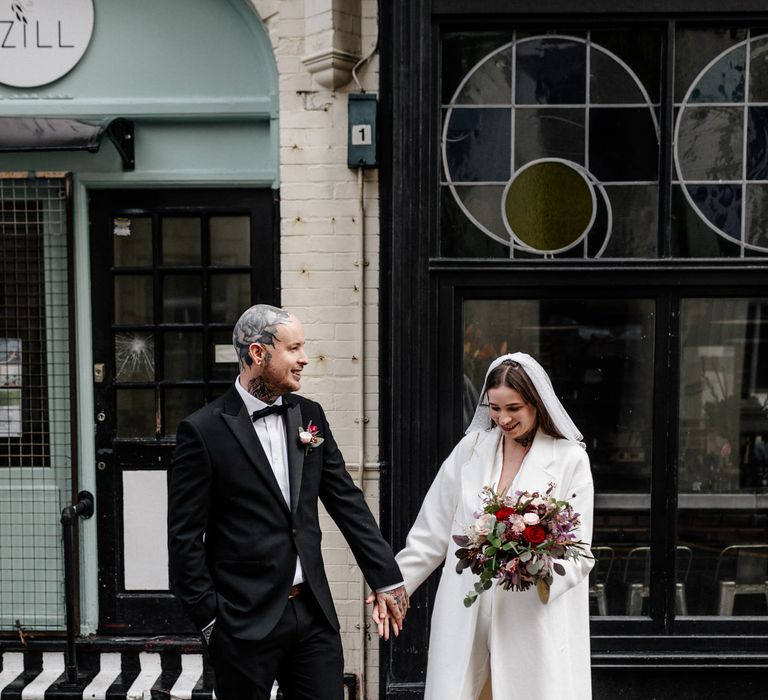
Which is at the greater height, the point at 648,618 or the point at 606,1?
the point at 606,1

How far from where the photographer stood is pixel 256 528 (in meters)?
3.11

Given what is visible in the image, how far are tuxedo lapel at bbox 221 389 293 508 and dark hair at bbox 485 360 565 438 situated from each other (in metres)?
0.90

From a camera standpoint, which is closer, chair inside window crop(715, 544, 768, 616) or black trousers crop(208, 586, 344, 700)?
black trousers crop(208, 586, 344, 700)

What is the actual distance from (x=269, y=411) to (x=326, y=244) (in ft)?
6.75

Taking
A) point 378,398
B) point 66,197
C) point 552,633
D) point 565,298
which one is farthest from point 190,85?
point 552,633

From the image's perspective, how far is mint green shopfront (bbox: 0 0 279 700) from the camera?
206 inches

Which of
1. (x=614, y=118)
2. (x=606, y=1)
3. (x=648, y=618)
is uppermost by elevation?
(x=606, y=1)

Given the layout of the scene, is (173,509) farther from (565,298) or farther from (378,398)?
(565,298)

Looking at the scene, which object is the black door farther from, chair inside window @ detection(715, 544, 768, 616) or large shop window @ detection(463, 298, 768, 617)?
chair inside window @ detection(715, 544, 768, 616)

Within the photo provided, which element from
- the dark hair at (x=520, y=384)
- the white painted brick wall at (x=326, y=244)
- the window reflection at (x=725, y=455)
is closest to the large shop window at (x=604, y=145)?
the window reflection at (x=725, y=455)

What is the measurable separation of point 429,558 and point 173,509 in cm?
109

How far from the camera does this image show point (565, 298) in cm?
493

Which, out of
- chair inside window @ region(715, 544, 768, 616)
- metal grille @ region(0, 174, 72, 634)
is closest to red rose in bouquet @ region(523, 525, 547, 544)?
chair inside window @ region(715, 544, 768, 616)

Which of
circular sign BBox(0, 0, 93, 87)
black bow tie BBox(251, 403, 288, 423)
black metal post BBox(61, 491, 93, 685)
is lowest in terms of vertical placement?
black metal post BBox(61, 491, 93, 685)
